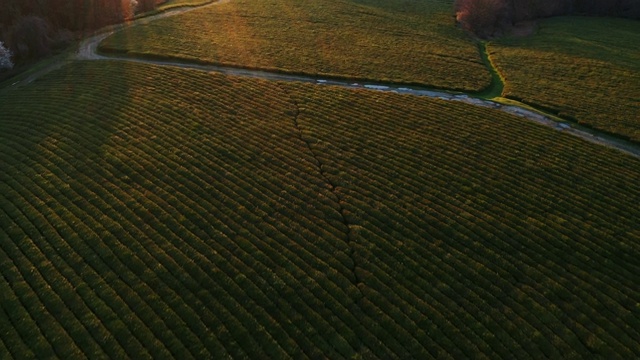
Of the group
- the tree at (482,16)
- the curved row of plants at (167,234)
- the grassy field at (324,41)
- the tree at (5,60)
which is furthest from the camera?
the tree at (482,16)

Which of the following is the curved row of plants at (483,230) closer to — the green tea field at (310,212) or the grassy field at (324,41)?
the green tea field at (310,212)

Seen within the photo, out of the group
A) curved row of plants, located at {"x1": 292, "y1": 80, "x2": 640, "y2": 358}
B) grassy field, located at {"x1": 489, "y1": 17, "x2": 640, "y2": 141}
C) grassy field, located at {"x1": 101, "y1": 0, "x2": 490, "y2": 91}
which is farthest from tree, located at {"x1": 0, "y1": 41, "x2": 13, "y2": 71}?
grassy field, located at {"x1": 489, "y1": 17, "x2": 640, "y2": 141}

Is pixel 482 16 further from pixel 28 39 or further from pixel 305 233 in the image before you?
pixel 28 39

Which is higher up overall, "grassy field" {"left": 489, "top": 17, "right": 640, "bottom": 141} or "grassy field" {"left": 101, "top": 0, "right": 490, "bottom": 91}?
"grassy field" {"left": 101, "top": 0, "right": 490, "bottom": 91}

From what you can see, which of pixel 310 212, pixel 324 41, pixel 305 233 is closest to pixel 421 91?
pixel 324 41

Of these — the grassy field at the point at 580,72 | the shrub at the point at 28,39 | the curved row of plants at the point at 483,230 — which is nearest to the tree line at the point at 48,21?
the shrub at the point at 28,39

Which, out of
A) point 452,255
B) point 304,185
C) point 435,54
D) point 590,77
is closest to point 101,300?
point 304,185

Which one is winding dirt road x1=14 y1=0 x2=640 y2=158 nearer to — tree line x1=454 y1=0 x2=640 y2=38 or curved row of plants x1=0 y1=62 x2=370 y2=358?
curved row of plants x1=0 y1=62 x2=370 y2=358
